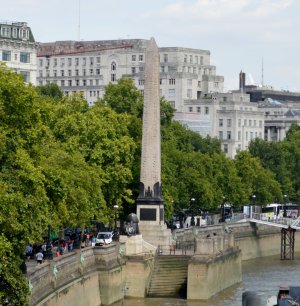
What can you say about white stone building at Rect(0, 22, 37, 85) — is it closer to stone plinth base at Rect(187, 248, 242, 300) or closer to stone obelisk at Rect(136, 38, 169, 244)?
stone obelisk at Rect(136, 38, 169, 244)

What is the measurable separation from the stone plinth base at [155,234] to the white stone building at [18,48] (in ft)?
168

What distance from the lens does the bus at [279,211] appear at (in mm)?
175175

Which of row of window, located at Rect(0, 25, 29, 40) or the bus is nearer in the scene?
row of window, located at Rect(0, 25, 29, 40)

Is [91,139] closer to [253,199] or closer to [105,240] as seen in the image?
[105,240]

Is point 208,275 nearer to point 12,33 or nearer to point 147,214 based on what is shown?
point 147,214

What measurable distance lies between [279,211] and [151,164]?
261 feet

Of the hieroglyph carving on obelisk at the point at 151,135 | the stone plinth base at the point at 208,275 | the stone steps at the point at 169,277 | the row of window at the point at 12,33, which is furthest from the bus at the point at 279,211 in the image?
the stone steps at the point at 169,277

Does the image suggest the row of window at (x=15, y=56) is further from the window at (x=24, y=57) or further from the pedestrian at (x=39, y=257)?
the pedestrian at (x=39, y=257)

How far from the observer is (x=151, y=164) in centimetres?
10812

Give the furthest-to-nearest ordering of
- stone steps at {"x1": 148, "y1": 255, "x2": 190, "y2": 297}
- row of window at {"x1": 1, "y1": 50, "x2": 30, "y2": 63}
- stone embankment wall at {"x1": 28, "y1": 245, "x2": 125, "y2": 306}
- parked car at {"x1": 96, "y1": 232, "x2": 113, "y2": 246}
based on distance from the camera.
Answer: row of window at {"x1": 1, "y1": 50, "x2": 30, "y2": 63} → parked car at {"x1": 96, "y1": 232, "x2": 113, "y2": 246} → stone steps at {"x1": 148, "y1": 255, "x2": 190, "y2": 297} → stone embankment wall at {"x1": 28, "y1": 245, "x2": 125, "y2": 306}

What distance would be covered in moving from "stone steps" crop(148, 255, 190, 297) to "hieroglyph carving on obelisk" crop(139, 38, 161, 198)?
6.75 m

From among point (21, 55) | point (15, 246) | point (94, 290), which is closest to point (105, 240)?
point (94, 290)

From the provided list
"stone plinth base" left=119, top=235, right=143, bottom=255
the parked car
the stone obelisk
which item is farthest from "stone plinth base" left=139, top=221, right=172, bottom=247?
"stone plinth base" left=119, top=235, right=143, bottom=255

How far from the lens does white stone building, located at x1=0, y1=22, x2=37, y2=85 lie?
155750 millimetres
